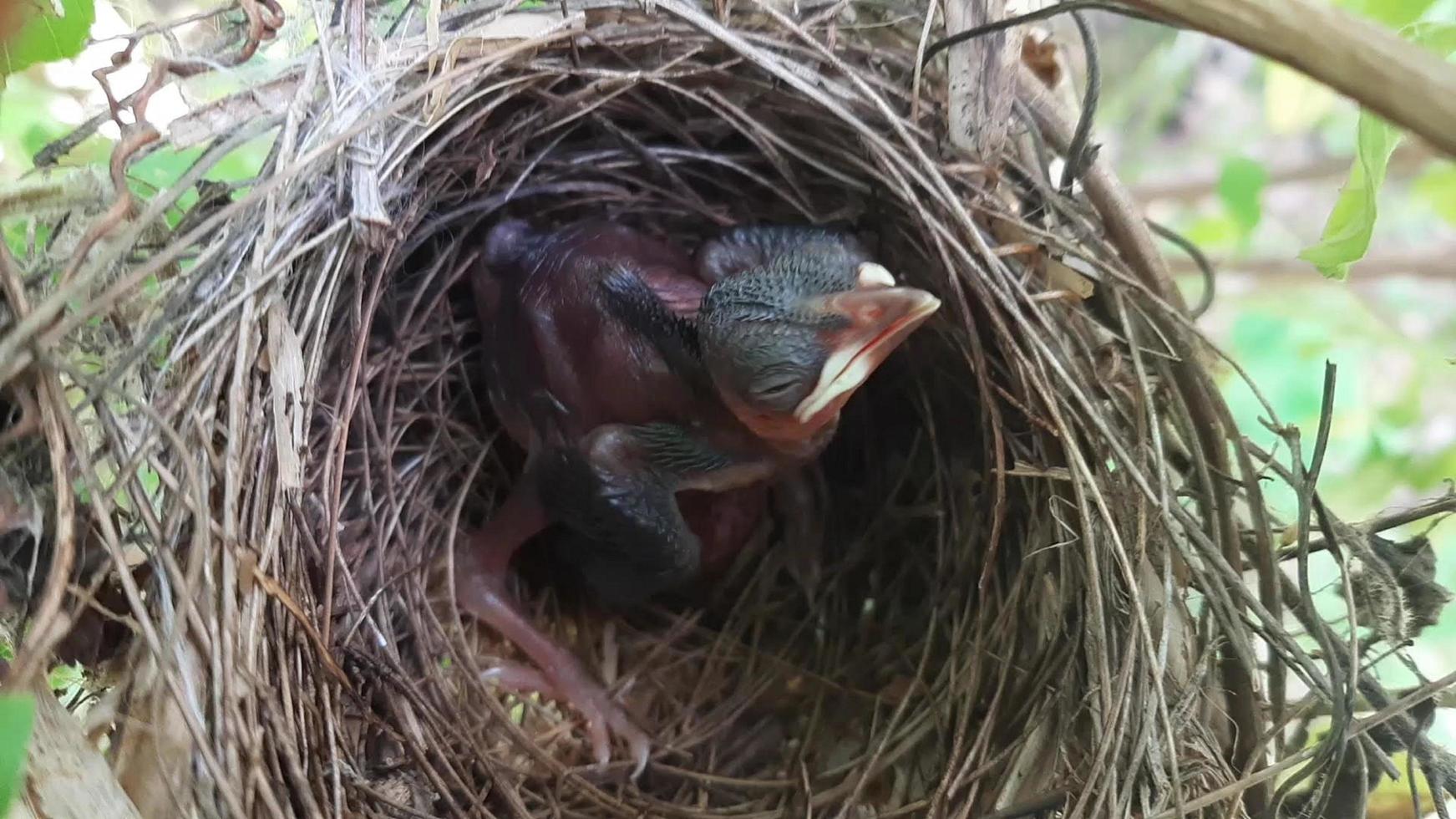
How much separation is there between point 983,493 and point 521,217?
60 centimetres

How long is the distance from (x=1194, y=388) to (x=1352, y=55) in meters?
0.43

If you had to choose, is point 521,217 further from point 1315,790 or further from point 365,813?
point 1315,790

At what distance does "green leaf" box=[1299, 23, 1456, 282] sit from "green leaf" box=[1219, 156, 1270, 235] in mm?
381

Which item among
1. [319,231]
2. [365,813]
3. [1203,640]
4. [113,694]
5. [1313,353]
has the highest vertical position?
[1313,353]

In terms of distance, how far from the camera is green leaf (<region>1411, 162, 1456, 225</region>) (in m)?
1.06

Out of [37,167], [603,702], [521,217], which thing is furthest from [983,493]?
[37,167]

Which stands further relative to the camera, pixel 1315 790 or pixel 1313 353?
pixel 1313 353

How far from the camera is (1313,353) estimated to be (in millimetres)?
1345

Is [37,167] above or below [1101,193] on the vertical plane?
below

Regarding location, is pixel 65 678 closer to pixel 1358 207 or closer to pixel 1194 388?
pixel 1194 388

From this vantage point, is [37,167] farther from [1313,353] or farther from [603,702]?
[1313,353]

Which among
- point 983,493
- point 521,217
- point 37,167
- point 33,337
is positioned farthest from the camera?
point 521,217

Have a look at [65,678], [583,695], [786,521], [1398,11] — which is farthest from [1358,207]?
[65,678]

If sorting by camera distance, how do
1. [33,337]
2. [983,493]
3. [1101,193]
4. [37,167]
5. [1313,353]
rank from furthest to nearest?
[1313,353] → [983,493] → [1101,193] → [37,167] → [33,337]
